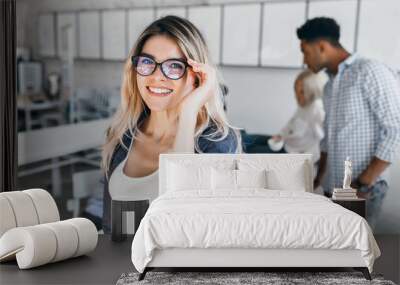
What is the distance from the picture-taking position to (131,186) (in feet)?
24.3

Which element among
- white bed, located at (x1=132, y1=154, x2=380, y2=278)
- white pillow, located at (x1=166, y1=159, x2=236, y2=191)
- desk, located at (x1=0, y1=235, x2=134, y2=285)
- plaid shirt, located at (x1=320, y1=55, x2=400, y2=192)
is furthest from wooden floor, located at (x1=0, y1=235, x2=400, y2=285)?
plaid shirt, located at (x1=320, y1=55, x2=400, y2=192)

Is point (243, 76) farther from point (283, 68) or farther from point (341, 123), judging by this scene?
point (341, 123)

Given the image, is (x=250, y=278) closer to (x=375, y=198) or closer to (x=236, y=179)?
(x=236, y=179)

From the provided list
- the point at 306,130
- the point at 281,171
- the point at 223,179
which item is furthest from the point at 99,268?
the point at 306,130

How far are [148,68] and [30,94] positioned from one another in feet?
4.25

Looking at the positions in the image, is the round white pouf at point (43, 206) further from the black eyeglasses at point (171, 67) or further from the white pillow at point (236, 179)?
the black eyeglasses at point (171, 67)

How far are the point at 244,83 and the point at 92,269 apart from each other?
8.81ft

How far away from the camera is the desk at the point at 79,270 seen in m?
5.23

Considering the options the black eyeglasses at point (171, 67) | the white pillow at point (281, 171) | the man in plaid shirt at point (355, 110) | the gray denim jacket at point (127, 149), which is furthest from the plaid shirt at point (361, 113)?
the black eyeglasses at point (171, 67)

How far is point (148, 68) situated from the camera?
288 inches

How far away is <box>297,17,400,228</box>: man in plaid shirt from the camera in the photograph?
→ 23.2 feet

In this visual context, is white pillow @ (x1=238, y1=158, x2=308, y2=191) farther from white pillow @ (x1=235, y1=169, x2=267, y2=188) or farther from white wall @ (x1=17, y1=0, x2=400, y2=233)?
white wall @ (x1=17, y1=0, x2=400, y2=233)

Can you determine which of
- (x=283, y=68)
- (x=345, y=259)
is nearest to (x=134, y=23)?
(x=283, y=68)

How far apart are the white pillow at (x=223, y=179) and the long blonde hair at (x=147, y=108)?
89cm
